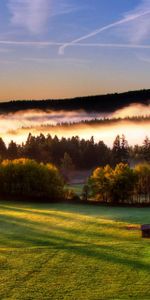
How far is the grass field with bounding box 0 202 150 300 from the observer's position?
116 feet

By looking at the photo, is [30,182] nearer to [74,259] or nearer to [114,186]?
[114,186]

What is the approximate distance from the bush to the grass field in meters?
34.5

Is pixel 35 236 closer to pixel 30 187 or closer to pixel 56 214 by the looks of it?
pixel 56 214

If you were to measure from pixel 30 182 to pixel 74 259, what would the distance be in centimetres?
6330

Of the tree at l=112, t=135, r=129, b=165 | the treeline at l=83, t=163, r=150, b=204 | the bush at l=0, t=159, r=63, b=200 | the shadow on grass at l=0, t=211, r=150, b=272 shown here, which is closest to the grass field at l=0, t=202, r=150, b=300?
the shadow on grass at l=0, t=211, r=150, b=272

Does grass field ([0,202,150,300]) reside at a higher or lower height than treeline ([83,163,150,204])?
lower

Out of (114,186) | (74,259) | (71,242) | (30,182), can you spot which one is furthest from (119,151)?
(74,259)

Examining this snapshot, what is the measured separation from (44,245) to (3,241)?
5236 mm

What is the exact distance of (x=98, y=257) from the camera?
43.4 m

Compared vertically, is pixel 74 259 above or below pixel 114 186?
below

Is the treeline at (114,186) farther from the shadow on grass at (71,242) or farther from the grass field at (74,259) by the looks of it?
the shadow on grass at (71,242)

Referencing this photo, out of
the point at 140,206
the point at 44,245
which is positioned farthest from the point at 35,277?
the point at 140,206

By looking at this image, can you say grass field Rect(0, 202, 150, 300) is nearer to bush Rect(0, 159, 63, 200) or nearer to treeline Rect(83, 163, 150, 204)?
treeline Rect(83, 163, 150, 204)

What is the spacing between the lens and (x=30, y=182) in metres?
105
